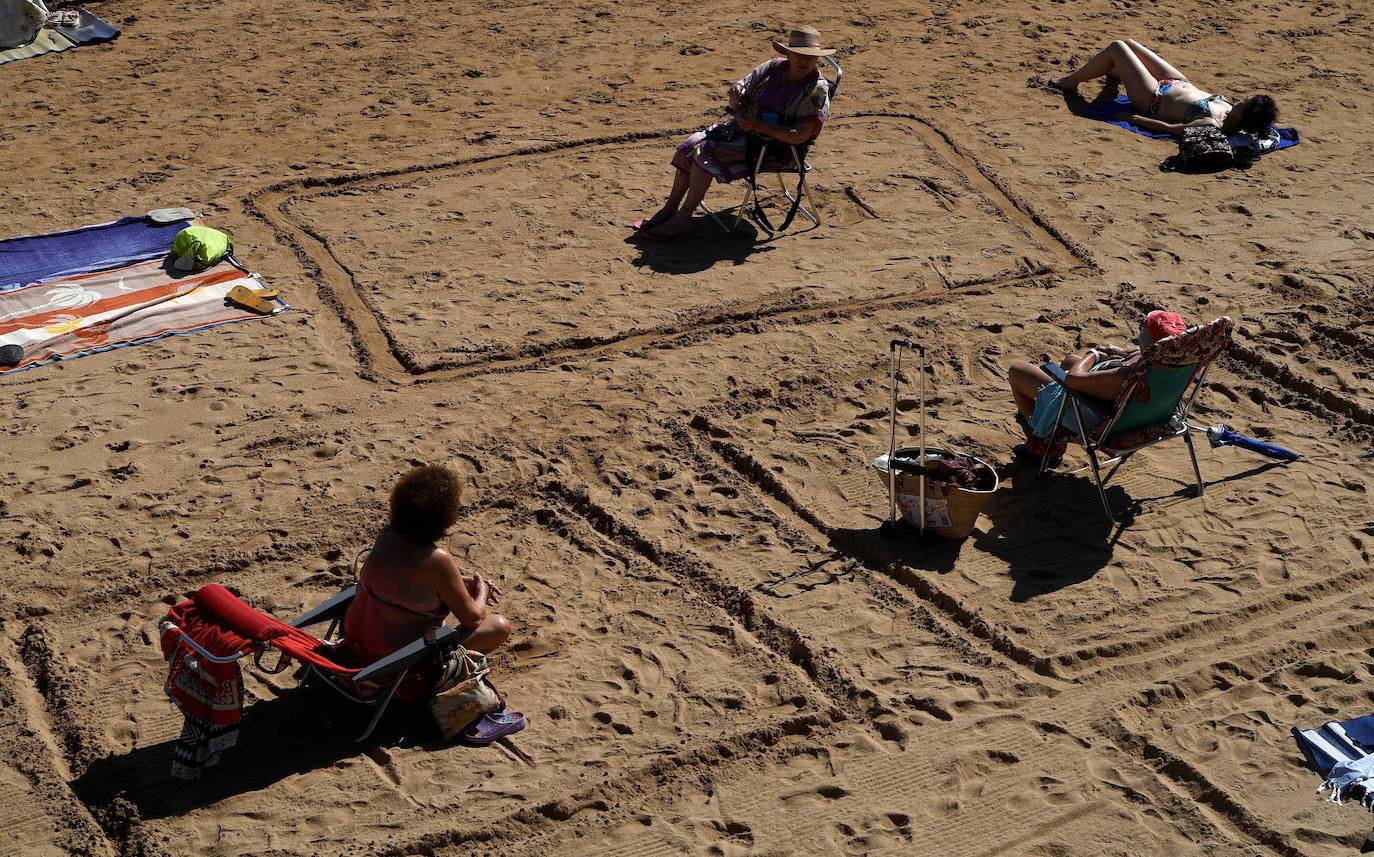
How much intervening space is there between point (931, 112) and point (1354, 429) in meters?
4.78

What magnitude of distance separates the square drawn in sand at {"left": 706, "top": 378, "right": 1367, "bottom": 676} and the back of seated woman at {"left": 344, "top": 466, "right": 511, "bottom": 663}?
2.13 metres

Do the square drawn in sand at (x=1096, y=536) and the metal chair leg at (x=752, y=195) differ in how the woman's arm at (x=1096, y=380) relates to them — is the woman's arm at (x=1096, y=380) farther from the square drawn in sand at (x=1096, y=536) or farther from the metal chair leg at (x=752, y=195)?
the metal chair leg at (x=752, y=195)

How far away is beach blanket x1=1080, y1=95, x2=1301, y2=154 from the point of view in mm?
10523

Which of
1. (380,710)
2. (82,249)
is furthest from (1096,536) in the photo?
(82,249)

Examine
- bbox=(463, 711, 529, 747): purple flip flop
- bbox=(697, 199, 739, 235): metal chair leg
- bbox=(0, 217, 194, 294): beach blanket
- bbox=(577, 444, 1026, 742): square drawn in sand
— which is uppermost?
bbox=(697, 199, 739, 235): metal chair leg

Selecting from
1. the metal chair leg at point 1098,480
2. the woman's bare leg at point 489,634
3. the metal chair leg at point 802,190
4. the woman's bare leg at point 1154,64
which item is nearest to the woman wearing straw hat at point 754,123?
the metal chair leg at point 802,190

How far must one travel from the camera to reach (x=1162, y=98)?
36.7 feet

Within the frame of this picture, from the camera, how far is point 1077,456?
7.16 m

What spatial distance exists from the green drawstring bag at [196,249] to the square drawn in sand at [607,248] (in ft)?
2.30

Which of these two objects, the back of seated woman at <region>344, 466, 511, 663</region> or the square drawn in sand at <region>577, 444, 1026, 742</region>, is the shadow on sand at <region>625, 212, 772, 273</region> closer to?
the square drawn in sand at <region>577, 444, 1026, 742</region>

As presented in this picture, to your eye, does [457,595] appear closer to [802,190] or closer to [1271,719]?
[1271,719]

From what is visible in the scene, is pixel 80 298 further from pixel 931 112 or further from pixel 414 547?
pixel 931 112

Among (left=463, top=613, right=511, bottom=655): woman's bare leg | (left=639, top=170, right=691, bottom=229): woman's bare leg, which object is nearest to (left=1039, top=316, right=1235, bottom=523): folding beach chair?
(left=463, top=613, right=511, bottom=655): woman's bare leg

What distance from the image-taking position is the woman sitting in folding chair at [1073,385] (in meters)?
6.32
